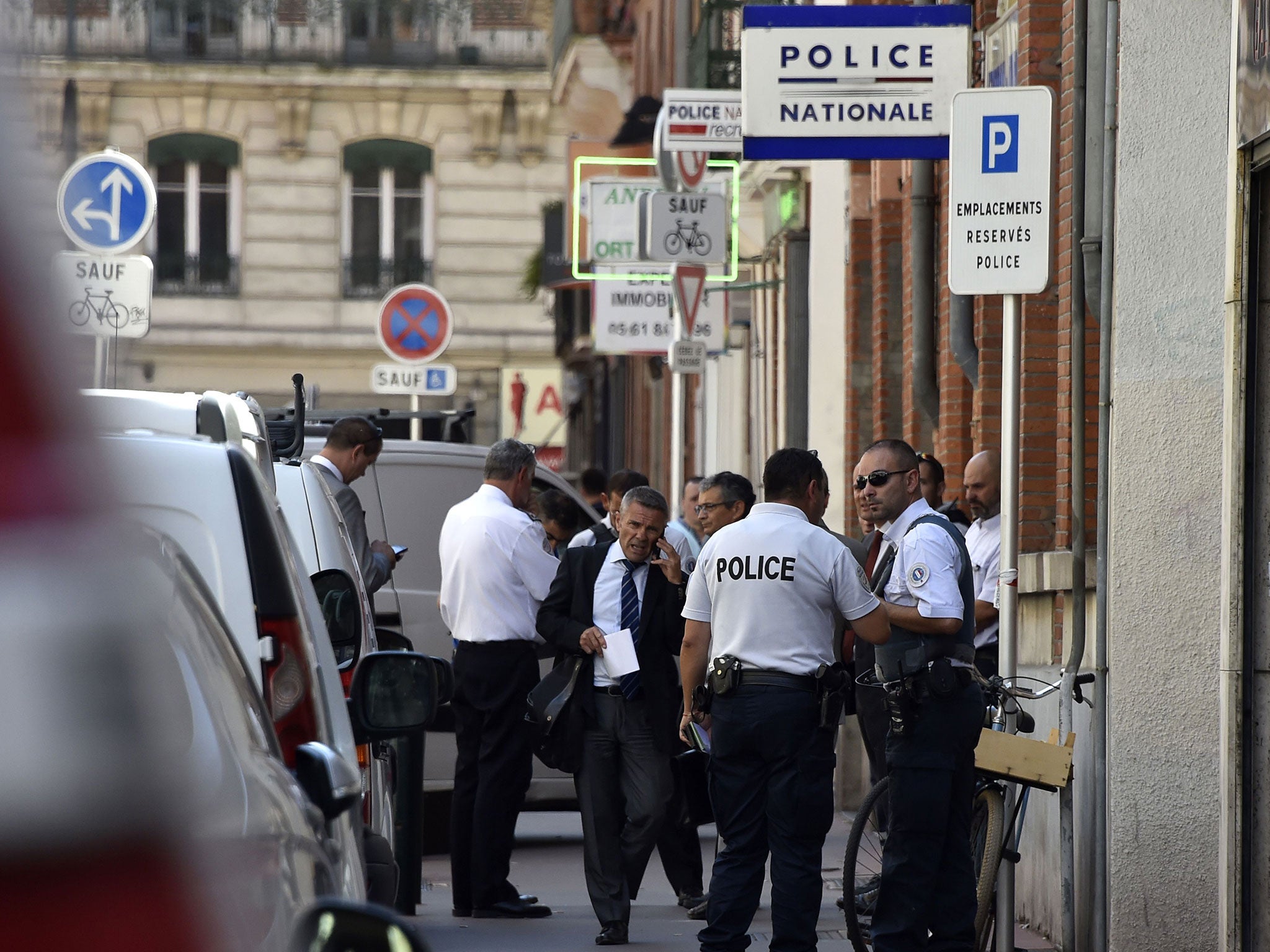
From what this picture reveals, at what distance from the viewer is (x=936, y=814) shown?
7422mm

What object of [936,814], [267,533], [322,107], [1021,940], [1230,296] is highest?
[322,107]

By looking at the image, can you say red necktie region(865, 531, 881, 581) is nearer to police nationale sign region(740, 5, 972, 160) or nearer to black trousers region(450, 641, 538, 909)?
black trousers region(450, 641, 538, 909)

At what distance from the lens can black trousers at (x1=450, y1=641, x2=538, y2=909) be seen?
32.6ft

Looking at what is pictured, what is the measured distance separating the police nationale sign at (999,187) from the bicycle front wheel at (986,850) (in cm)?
193

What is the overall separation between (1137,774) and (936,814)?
32.7 inches

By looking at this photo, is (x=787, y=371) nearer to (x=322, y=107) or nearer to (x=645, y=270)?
(x=645, y=270)

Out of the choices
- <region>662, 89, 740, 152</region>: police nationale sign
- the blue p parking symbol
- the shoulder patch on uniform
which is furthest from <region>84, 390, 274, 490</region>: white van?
<region>662, 89, 740, 152</region>: police nationale sign

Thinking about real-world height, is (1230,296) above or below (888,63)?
below

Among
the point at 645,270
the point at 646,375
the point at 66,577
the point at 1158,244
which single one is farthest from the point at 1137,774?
the point at 646,375

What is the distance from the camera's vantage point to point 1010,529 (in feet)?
25.4

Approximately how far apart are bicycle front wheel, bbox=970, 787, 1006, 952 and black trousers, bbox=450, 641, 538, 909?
245 cm

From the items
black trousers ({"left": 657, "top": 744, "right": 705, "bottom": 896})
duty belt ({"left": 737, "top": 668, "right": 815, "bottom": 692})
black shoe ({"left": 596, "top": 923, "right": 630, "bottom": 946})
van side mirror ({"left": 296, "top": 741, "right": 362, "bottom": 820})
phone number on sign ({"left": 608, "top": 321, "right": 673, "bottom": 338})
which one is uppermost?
phone number on sign ({"left": 608, "top": 321, "right": 673, "bottom": 338})

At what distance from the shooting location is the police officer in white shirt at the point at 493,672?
9922mm

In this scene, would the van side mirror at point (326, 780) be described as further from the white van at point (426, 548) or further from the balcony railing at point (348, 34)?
the balcony railing at point (348, 34)
